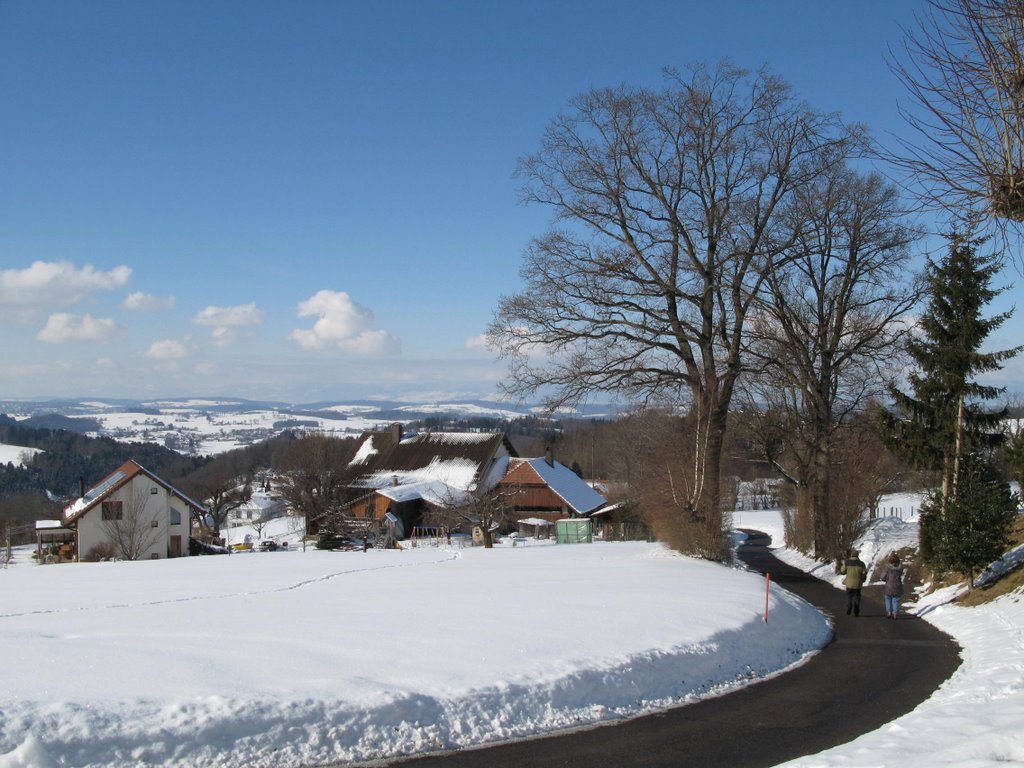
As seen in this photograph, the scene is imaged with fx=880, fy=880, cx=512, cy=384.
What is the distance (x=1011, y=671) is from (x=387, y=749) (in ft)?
28.3

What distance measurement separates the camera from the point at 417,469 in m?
69.8

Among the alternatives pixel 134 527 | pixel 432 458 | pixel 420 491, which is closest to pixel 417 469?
pixel 432 458

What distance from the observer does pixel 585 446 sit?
14288 cm

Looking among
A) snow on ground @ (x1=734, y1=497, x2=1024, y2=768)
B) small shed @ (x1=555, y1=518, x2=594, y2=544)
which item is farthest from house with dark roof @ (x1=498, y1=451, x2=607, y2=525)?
snow on ground @ (x1=734, y1=497, x2=1024, y2=768)

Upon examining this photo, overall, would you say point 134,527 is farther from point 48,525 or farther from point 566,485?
point 566,485

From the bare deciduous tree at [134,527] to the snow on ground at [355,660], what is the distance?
106 feet

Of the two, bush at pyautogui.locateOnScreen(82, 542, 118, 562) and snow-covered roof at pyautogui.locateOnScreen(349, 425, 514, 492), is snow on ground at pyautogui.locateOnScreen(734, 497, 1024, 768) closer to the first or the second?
bush at pyautogui.locateOnScreen(82, 542, 118, 562)

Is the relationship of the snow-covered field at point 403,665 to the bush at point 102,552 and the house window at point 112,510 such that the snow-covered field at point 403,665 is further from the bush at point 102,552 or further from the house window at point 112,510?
the house window at point 112,510

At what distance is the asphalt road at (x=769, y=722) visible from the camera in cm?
881

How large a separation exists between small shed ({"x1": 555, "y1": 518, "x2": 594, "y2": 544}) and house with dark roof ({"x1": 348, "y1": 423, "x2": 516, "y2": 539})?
16837mm

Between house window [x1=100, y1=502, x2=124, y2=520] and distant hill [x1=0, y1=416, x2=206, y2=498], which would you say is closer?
house window [x1=100, y1=502, x2=124, y2=520]

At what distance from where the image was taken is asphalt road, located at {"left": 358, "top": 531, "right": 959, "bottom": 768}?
8.81m

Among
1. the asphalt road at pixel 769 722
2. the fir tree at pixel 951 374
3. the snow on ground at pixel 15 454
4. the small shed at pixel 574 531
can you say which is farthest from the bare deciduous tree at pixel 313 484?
the snow on ground at pixel 15 454

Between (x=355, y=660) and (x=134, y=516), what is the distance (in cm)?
4712
